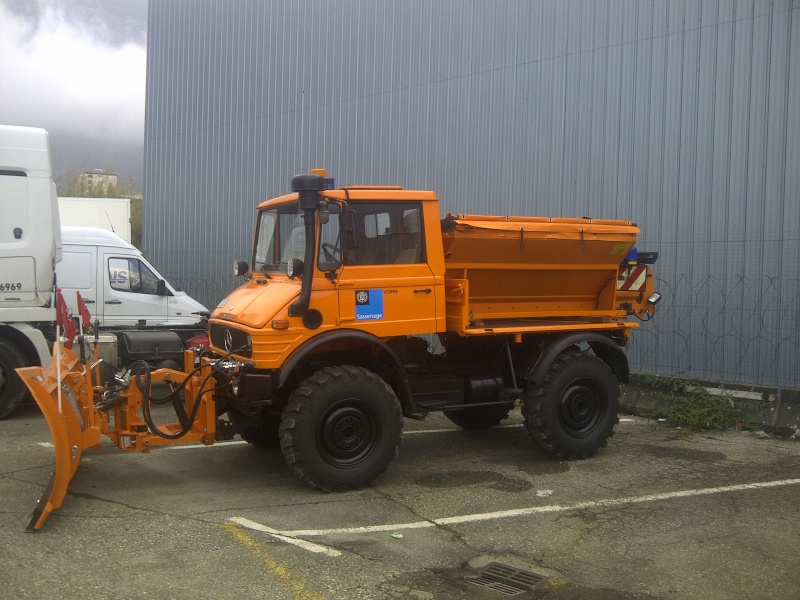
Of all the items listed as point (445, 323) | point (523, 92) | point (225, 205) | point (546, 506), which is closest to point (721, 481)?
point (546, 506)

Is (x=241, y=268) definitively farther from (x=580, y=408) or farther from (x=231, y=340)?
(x=580, y=408)

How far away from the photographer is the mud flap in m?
5.96

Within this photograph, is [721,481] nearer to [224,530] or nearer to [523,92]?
[224,530]

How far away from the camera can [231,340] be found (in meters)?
7.32

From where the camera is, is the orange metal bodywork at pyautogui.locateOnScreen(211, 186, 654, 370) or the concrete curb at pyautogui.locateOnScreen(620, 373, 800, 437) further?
the concrete curb at pyautogui.locateOnScreen(620, 373, 800, 437)

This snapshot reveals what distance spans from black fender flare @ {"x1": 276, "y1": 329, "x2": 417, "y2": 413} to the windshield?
0.83m

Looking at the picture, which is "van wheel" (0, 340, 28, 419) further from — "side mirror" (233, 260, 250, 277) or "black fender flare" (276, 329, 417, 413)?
"black fender flare" (276, 329, 417, 413)

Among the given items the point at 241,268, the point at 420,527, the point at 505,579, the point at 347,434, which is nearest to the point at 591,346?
the point at 347,434

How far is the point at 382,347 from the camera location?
7.15 meters

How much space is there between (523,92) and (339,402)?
7496mm

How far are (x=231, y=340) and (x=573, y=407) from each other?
340 cm

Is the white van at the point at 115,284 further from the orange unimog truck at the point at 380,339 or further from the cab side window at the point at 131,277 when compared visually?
the orange unimog truck at the point at 380,339

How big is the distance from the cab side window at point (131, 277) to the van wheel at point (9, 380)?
9.29 feet

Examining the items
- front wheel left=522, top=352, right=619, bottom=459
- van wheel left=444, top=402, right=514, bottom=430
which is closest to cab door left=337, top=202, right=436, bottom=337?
front wheel left=522, top=352, right=619, bottom=459
